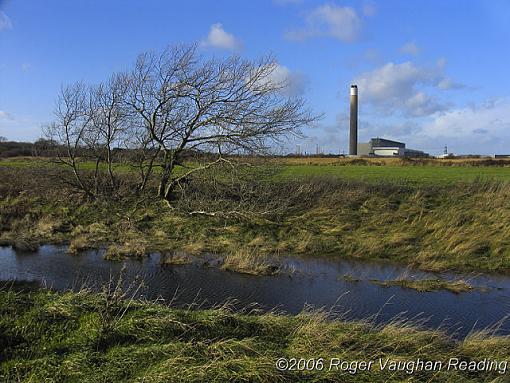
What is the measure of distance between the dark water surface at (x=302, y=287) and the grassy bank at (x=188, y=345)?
1.79m

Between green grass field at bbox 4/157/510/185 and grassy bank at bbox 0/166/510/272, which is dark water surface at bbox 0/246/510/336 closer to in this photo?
grassy bank at bbox 0/166/510/272

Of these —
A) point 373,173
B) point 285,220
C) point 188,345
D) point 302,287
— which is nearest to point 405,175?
point 373,173

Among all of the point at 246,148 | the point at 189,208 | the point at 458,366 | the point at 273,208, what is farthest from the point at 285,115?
the point at 458,366

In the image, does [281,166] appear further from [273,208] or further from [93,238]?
[93,238]

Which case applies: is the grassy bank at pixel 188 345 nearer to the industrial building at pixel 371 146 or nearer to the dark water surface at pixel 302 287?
the dark water surface at pixel 302 287

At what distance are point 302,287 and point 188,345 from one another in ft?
22.8

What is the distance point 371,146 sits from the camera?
133 m

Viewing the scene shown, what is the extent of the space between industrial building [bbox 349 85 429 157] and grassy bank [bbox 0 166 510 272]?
75595 millimetres

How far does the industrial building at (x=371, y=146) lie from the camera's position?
102 m

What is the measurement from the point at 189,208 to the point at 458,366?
56.7 feet

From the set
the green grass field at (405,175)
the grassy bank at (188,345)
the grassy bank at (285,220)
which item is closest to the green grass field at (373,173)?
the green grass field at (405,175)

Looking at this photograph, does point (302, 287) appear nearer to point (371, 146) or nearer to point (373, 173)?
point (373, 173)

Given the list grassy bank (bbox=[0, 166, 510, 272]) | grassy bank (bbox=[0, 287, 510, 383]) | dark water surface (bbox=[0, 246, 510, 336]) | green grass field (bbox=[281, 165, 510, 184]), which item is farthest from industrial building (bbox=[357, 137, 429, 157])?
grassy bank (bbox=[0, 287, 510, 383])

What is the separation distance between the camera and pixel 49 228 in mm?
21734
